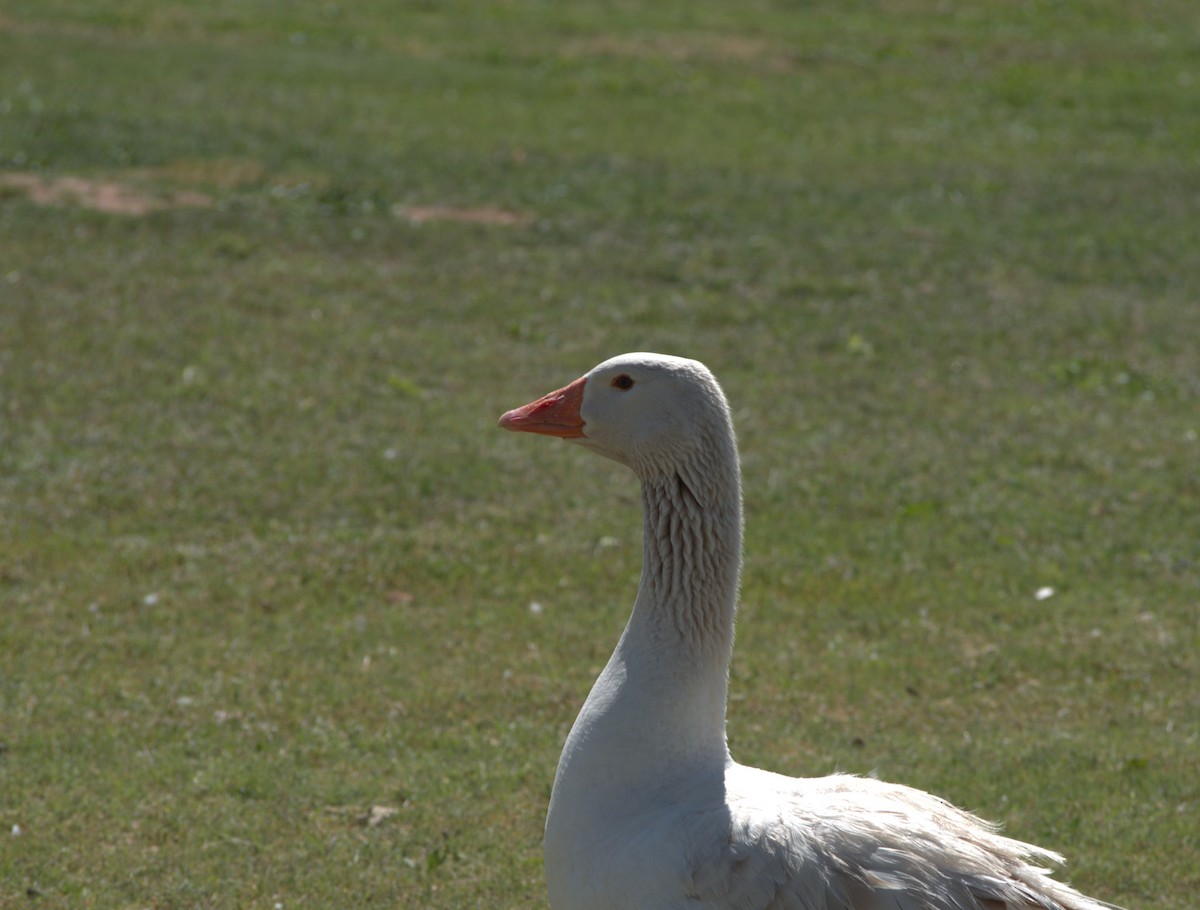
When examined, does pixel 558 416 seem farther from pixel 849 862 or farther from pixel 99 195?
pixel 99 195

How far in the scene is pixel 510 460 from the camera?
9.88m

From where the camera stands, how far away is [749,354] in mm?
11891

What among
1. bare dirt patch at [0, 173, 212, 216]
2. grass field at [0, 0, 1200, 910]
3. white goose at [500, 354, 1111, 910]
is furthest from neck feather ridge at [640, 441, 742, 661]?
bare dirt patch at [0, 173, 212, 216]

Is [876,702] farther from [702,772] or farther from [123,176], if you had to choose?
[123,176]

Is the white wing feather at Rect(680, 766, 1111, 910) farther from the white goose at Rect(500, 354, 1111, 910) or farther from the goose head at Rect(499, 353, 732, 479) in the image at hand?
the goose head at Rect(499, 353, 732, 479)

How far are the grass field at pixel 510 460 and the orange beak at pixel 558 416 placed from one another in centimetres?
211

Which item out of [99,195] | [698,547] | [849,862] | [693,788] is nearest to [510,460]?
[698,547]

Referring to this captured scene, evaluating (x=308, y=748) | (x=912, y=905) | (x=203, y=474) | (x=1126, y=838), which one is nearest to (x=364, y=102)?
(x=203, y=474)

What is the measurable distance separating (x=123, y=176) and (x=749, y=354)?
26.2 ft

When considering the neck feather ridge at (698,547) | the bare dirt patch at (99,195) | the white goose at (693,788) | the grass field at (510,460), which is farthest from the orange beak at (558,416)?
the bare dirt patch at (99,195)

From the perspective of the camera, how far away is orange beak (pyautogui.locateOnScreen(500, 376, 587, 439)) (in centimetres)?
464

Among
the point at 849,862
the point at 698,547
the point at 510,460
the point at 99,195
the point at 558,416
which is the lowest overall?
the point at 510,460

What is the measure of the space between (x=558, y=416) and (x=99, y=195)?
11.9 metres

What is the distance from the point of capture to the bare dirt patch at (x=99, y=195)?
1466 centimetres
